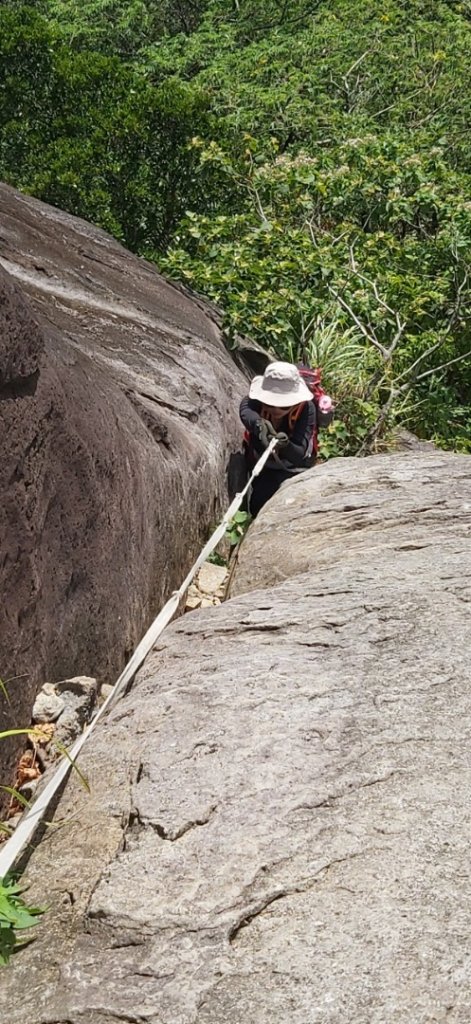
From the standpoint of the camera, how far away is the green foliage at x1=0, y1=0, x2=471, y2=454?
9633 mm

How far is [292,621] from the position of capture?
12.8 feet

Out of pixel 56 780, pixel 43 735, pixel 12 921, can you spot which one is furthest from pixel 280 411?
pixel 12 921

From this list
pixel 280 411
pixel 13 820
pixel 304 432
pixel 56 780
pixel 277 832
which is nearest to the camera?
pixel 277 832

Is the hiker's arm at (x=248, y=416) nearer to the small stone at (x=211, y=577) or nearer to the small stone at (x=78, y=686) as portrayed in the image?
the small stone at (x=211, y=577)

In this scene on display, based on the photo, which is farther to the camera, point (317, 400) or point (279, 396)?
point (317, 400)

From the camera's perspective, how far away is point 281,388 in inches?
272

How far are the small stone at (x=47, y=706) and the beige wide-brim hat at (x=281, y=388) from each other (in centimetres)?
332

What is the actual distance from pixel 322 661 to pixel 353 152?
8.37 meters

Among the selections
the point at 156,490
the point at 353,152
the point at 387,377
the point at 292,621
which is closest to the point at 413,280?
the point at 387,377

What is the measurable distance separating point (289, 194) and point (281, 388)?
4.43 meters

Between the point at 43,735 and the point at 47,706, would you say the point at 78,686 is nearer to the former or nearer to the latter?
the point at 47,706

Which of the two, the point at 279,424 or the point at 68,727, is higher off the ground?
the point at 68,727

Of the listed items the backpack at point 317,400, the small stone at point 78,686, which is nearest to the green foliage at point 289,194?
the backpack at point 317,400

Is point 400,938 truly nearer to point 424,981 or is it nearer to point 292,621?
point 424,981
